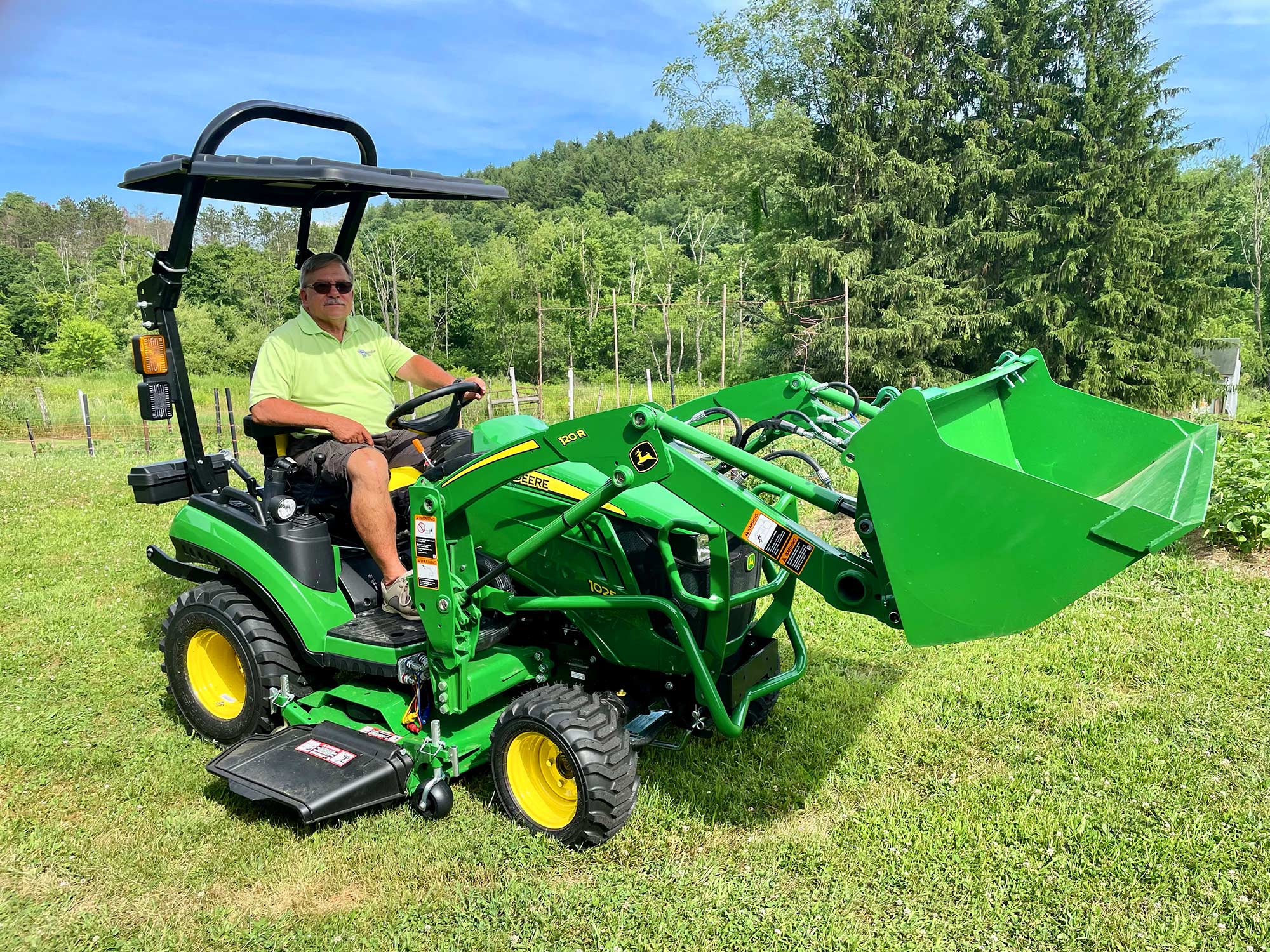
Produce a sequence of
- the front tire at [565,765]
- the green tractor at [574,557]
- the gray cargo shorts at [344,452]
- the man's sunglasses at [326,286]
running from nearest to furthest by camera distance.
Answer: the green tractor at [574,557] < the front tire at [565,765] < the gray cargo shorts at [344,452] < the man's sunglasses at [326,286]

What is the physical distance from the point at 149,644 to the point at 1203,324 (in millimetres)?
30153

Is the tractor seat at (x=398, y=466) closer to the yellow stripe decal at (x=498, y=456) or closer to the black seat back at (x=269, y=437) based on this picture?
the black seat back at (x=269, y=437)

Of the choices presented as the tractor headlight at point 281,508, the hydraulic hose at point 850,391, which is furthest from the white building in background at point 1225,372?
the tractor headlight at point 281,508

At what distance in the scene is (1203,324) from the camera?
27.0m

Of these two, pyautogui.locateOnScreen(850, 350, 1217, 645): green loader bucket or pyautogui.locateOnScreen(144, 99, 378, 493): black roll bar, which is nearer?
pyautogui.locateOnScreen(850, 350, 1217, 645): green loader bucket

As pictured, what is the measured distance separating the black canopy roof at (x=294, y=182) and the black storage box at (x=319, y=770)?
2.30 m

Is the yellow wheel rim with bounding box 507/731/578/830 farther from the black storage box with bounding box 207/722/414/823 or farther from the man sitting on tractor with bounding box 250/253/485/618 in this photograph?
the man sitting on tractor with bounding box 250/253/485/618

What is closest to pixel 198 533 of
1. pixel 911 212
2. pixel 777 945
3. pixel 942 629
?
pixel 777 945

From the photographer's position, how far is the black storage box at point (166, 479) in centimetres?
441

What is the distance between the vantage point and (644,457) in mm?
3031

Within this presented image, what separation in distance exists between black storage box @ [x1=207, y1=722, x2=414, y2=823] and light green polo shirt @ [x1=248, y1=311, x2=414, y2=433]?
1515 millimetres

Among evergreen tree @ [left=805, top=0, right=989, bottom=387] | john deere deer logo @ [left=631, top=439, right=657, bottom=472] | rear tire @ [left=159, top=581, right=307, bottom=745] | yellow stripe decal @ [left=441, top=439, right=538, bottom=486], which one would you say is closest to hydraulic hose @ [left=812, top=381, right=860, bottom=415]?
john deere deer logo @ [left=631, top=439, right=657, bottom=472]

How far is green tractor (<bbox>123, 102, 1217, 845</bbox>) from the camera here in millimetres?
2564

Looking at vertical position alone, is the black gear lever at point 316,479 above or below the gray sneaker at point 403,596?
above
